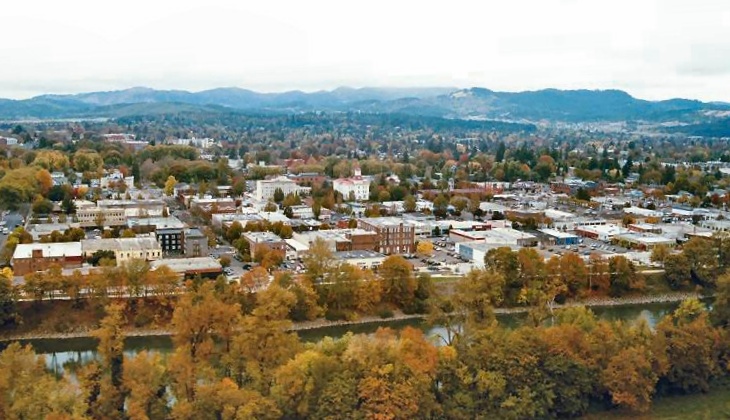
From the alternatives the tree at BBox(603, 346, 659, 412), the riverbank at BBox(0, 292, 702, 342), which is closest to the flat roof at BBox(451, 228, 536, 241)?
the riverbank at BBox(0, 292, 702, 342)

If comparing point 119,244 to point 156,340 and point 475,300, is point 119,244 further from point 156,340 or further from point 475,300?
point 475,300

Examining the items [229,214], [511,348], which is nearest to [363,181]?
[229,214]

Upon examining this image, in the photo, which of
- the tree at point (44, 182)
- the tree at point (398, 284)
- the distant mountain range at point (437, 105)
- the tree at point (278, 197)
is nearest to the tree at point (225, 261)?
the tree at point (398, 284)

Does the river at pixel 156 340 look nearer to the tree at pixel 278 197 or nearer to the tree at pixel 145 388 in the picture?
the tree at pixel 145 388

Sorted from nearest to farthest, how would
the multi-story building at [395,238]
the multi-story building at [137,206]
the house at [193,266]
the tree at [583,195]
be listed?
the house at [193,266] < the multi-story building at [395,238] < the multi-story building at [137,206] < the tree at [583,195]

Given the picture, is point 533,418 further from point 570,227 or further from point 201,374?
point 570,227

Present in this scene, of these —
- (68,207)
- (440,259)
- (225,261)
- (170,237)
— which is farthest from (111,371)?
(68,207)
